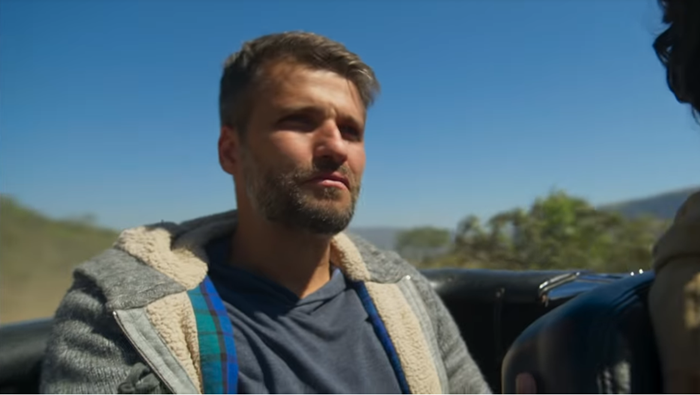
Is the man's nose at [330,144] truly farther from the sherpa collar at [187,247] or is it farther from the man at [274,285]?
the sherpa collar at [187,247]

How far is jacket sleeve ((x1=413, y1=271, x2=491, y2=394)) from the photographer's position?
1.66m

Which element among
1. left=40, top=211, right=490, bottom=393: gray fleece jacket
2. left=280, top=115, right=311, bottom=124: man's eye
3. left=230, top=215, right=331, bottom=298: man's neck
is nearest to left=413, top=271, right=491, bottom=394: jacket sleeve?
left=40, top=211, right=490, bottom=393: gray fleece jacket

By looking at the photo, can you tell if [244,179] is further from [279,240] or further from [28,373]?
[28,373]

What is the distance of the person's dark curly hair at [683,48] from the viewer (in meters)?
0.50

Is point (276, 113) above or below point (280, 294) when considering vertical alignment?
above

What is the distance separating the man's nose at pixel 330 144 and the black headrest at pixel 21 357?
822 mm

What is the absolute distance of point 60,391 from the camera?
1210mm

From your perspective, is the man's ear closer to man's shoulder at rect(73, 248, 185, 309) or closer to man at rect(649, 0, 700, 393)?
man's shoulder at rect(73, 248, 185, 309)

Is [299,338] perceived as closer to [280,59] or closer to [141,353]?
[141,353]

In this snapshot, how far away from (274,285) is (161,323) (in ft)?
1.15

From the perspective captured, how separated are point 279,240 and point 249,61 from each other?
0.54 meters

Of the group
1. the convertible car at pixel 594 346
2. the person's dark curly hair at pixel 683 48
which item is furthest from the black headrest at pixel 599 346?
the person's dark curly hair at pixel 683 48

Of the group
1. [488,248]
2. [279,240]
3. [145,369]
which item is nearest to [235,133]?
[279,240]

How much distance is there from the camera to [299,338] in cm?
150
